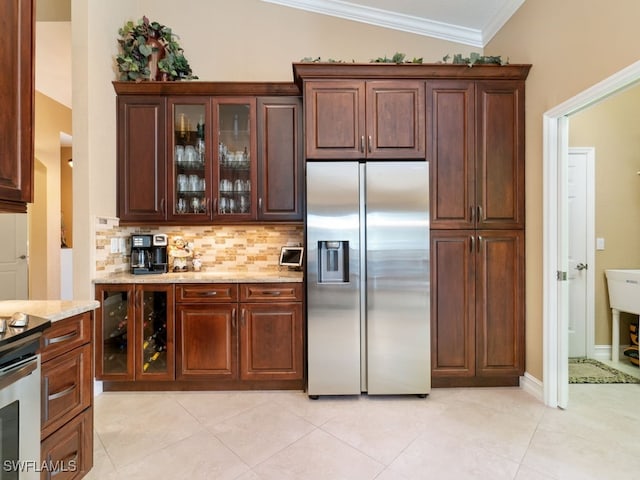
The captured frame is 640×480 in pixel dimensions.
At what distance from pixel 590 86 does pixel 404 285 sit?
1784mm

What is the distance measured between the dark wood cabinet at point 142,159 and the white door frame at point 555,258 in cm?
315

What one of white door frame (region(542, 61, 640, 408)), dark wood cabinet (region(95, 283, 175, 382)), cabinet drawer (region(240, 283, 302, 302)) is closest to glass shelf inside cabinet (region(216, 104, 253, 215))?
cabinet drawer (region(240, 283, 302, 302))

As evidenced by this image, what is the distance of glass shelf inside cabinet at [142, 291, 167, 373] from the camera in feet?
8.41

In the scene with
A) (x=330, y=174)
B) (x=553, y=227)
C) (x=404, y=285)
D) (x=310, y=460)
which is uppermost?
(x=330, y=174)

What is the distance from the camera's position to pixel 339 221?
2436mm

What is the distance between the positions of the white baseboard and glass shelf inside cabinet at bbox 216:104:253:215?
9.04 ft

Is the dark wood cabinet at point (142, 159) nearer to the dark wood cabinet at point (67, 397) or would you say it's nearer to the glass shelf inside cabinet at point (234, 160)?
the glass shelf inside cabinet at point (234, 160)

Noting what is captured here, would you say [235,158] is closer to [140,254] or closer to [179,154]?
[179,154]

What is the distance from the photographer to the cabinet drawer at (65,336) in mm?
1385


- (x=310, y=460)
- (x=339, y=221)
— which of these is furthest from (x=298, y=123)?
(x=310, y=460)

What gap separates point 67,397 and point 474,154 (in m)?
3.08

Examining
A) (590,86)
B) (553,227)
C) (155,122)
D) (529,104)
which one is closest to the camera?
(590,86)

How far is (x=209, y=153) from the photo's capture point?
2.83m

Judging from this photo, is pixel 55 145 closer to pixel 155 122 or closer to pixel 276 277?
pixel 155 122
